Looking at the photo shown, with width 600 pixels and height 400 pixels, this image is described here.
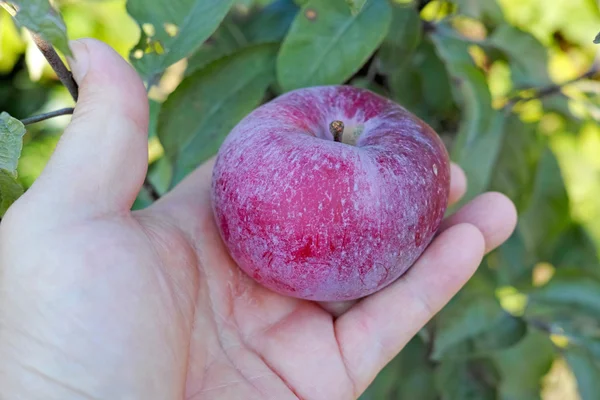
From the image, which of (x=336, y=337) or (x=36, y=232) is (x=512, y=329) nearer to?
(x=336, y=337)

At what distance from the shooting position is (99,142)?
838 millimetres

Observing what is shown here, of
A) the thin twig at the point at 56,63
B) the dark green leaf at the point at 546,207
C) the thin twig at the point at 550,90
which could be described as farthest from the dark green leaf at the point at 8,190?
the dark green leaf at the point at 546,207

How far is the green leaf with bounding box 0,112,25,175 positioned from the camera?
0.74 meters

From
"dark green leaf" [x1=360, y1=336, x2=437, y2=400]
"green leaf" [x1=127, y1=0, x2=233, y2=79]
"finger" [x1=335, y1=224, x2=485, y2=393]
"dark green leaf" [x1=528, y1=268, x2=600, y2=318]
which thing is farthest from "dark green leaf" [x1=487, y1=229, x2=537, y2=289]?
"green leaf" [x1=127, y1=0, x2=233, y2=79]

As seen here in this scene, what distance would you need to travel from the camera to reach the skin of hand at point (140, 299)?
2.54 feet

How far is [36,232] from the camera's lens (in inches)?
31.1

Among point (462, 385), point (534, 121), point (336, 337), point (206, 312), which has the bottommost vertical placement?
point (462, 385)

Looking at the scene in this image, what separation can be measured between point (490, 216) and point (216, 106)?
60 centimetres

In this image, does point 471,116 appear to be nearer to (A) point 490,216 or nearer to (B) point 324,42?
(A) point 490,216

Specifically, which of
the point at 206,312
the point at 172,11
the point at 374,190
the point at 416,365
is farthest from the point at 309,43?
the point at 416,365

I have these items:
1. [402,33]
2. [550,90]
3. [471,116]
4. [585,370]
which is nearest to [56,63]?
[402,33]

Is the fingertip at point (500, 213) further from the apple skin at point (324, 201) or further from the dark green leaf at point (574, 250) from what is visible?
the dark green leaf at point (574, 250)

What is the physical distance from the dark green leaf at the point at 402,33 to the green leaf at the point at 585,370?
84 centimetres

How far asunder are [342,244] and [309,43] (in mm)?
418
